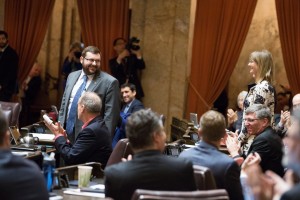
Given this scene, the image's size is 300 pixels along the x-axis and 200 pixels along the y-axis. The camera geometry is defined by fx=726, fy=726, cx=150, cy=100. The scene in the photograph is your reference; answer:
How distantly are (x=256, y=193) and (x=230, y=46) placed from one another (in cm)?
766

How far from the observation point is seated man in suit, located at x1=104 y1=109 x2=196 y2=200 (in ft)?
12.7

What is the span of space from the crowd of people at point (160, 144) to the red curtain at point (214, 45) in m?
1.13

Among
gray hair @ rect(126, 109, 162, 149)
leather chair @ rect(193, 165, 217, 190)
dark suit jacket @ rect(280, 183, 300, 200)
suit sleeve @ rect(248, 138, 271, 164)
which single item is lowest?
suit sleeve @ rect(248, 138, 271, 164)

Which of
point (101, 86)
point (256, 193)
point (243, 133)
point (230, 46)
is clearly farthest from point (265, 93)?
point (230, 46)

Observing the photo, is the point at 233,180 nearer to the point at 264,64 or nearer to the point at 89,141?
the point at 89,141

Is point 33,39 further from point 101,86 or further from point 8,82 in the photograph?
point 101,86

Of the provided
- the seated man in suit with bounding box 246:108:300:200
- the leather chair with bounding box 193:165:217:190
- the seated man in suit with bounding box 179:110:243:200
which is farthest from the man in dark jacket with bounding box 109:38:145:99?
the seated man in suit with bounding box 246:108:300:200

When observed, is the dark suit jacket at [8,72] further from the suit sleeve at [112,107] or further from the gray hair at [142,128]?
the gray hair at [142,128]

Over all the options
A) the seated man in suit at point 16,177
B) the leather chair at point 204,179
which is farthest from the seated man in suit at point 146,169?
the seated man in suit at point 16,177

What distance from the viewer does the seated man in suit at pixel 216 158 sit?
14.9 feet

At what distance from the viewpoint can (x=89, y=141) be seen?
5738 millimetres

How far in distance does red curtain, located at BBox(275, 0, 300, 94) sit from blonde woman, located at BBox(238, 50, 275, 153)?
13.1 feet

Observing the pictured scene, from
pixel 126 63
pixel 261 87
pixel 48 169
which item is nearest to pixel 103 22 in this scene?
pixel 126 63

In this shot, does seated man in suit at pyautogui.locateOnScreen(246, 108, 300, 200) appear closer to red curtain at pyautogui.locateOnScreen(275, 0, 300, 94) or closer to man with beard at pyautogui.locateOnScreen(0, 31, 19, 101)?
red curtain at pyautogui.locateOnScreen(275, 0, 300, 94)
